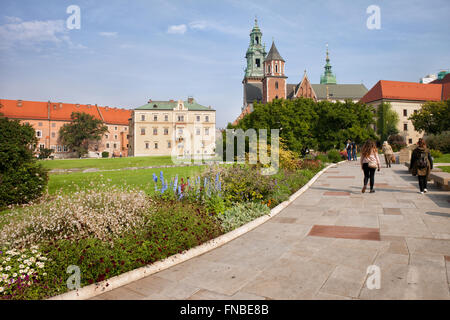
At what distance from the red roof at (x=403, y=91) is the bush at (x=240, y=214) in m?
73.0

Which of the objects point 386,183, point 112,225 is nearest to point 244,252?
point 112,225

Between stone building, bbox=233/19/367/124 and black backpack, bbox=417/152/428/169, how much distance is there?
72.2 m

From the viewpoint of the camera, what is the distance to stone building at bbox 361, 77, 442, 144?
2776 inches

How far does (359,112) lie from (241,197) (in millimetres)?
31493

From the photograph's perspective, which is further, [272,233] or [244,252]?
[272,233]

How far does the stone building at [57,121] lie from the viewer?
72000 mm

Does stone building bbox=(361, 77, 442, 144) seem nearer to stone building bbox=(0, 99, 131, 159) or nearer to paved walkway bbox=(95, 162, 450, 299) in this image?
stone building bbox=(0, 99, 131, 159)

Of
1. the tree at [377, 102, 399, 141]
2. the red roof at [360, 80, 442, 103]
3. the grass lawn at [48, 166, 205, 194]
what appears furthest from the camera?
the red roof at [360, 80, 442, 103]

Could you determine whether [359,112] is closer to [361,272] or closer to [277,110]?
[277,110]

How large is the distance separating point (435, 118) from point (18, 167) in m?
61.2

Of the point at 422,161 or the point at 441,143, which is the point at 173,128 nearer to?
the point at 441,143

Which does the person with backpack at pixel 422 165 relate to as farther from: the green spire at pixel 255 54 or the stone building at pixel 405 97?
the green spire at pixel 255 54

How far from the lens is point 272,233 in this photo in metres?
6.23

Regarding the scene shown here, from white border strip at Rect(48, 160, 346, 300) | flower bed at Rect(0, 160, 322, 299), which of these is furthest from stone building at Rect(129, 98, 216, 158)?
white border strip at Rect(48, 160, 346, 300)
